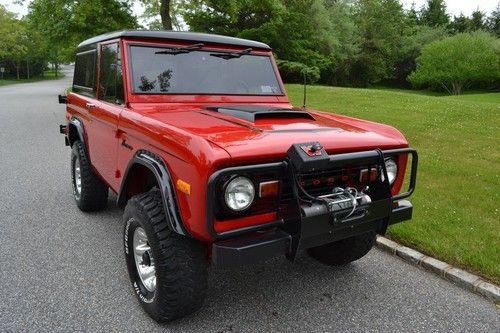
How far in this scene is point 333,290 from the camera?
10.9 feet

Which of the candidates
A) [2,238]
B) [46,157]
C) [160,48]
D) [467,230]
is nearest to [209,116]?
[160,48]

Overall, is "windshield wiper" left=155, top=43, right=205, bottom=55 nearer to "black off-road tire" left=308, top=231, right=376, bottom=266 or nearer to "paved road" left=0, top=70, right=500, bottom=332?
"paved road" left=0, top=70, right=500, bottom=332

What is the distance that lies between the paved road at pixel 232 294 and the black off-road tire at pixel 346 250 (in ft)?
0.31

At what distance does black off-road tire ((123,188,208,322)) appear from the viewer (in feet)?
8.41

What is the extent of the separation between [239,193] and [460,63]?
1682 inches

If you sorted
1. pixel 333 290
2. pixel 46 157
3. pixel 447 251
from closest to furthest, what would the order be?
pixel 333 290 < pixel 447 251 < pixel 46 157

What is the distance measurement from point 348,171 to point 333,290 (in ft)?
3.56

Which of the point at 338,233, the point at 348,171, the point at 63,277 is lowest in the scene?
the point at 63,277

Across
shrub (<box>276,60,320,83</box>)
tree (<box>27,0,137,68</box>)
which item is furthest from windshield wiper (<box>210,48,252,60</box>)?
tree (<box>27,0,137,68</box>)

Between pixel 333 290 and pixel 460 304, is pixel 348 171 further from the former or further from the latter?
pixel 460 304

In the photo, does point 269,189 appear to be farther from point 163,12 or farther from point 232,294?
point 163,12

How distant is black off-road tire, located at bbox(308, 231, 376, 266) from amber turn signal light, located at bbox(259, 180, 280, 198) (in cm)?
126

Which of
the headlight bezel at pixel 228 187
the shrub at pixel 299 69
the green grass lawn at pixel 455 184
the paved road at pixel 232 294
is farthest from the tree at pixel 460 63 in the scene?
the headlight bezel at pixel 228 187

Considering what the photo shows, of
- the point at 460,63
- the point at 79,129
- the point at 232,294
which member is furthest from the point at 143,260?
the point at 460,63
